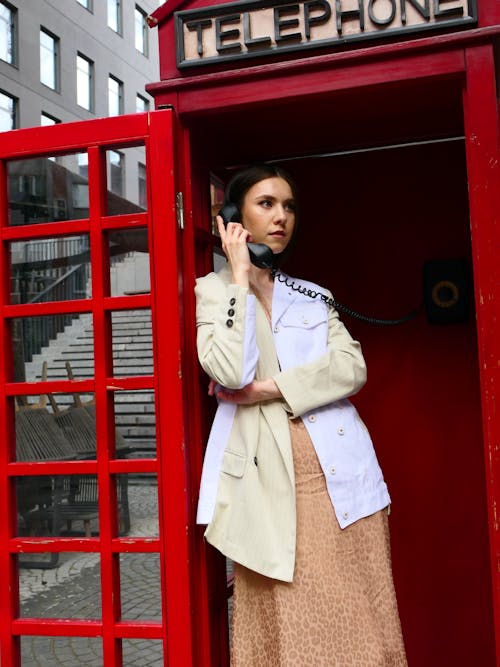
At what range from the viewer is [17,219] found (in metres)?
2.37

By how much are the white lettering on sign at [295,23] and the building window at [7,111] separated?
1424cm

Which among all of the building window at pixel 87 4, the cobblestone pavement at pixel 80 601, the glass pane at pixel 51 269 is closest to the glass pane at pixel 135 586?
the cobblestone pavement at pixel 80 601

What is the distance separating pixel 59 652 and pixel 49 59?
16.5 m

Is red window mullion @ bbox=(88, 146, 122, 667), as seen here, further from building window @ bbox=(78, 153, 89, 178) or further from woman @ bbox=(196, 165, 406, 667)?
woman @ bbox=(196, 165, 406, 667)

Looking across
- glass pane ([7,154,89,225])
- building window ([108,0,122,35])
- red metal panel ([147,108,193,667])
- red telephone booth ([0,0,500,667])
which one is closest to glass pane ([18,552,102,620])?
red telephone booth ([0,0,500,667])

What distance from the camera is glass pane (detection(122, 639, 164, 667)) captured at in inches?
140

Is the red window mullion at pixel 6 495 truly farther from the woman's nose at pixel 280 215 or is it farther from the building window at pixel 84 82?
the building window at pixel 84 82

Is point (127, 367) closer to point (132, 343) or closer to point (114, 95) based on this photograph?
point (132, 343)

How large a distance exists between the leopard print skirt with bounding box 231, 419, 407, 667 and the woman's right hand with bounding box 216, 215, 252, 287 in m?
0.50

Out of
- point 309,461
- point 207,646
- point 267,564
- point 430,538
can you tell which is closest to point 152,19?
point 309,461

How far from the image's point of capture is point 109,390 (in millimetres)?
2240

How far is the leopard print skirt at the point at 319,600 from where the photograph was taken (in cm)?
202

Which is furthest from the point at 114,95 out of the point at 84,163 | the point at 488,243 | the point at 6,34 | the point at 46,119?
the point at 488,243

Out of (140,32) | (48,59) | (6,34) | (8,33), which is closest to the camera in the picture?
(6,34)
